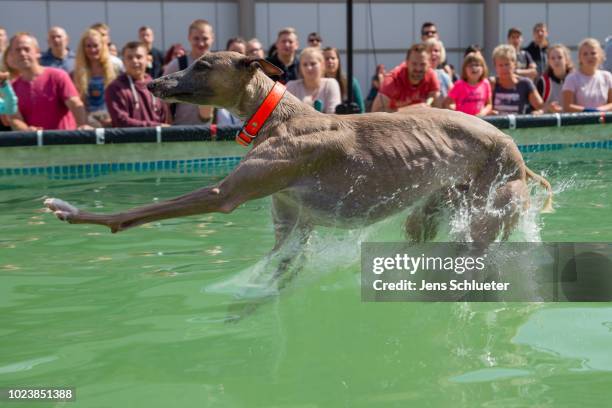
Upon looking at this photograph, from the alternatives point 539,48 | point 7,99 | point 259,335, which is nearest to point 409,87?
point 7,99

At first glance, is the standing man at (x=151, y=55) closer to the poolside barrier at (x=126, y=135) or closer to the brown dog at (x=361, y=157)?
the poolside barrier at (x=126, y=135)

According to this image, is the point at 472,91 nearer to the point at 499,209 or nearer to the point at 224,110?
the point at 224,110

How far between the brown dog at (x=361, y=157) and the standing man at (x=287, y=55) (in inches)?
231

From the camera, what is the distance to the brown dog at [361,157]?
442 cm

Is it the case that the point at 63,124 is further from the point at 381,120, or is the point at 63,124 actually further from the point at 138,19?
the point at 138,19

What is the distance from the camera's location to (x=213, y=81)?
4523mm

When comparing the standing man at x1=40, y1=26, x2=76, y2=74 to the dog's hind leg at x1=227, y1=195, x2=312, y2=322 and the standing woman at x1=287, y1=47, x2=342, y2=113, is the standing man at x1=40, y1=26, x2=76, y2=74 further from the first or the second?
the dog's hind leg at x1=227, y1=195, x2=312, y2=322

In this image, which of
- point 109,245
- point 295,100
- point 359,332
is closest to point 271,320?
point 359,332

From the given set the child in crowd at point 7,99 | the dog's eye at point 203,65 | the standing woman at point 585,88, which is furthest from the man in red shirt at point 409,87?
the dog's eye at point 203,65

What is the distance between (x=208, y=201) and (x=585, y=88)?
8287 millimetres

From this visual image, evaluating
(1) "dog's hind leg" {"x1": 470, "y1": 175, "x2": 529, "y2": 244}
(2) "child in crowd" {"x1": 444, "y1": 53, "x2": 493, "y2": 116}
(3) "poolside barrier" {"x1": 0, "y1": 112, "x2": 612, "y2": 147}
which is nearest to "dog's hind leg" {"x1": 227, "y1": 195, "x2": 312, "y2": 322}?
(1) "dog's hind leg" {"x1": 470, "y1": 175, "x2": 529, "y2": 244}

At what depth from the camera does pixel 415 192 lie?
4.57m

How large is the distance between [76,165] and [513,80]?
5560mm

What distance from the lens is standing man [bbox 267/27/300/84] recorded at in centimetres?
1041
